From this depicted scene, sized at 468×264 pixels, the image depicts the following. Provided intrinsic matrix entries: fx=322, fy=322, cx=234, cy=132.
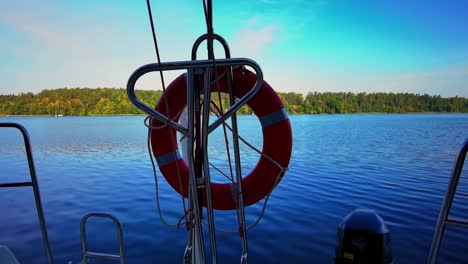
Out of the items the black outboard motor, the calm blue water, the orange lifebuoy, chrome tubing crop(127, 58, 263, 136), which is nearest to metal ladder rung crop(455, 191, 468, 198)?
the calm blue water

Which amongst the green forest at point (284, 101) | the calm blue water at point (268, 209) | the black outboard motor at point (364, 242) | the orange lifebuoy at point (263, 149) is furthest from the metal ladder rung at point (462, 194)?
the green forest at point (284, 101)

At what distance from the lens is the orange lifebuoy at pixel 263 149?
1637mm

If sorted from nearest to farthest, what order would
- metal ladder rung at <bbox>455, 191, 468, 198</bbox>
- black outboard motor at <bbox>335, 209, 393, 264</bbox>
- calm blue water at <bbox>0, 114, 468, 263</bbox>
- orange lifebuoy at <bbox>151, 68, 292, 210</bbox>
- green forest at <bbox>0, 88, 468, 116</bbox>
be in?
black outboard motor at <bbox>335, 209, 393, 264</bbox> < orange lifebuoy at <bbox>151, 68, 292, 210</bbox> < calm blue water at <bbox>0, 114, 468, 263</bbox> < metal ladder rung at <bbox>455, 191, 468, 198</bbox> < green forest at <bbox>0, 88, 468, 116</bbox>

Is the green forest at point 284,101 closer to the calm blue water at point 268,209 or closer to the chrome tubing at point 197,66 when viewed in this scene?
the calm blue water at point 268,209

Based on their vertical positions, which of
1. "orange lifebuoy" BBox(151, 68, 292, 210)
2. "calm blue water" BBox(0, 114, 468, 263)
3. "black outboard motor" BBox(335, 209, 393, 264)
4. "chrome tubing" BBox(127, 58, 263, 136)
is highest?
"chrome tubing" BBox(127, 58, 263, 136)

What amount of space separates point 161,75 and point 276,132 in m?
0.69

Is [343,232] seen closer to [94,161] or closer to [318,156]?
[318,156]

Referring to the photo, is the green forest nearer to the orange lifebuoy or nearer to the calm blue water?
the calm blue water

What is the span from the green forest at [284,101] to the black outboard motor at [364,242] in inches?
1486

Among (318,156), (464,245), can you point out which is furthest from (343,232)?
(318,156)

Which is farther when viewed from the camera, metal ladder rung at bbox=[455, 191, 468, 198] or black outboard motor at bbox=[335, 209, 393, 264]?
metal ladder rung at bbox=[455, 191, 468, 198]

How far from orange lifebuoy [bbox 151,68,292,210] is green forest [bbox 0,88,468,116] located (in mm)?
37162

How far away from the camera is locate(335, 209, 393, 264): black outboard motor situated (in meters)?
1.07

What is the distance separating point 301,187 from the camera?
5.86 m
